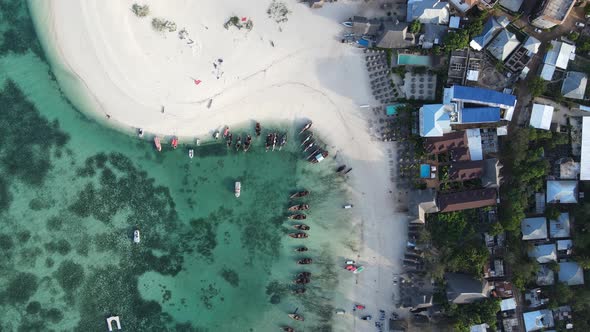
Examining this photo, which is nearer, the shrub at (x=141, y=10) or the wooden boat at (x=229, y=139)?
the shrub at (x=141, y=10)

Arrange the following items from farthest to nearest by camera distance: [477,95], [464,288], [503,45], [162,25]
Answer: [162,25], [503,45], [477,95], [464,288]

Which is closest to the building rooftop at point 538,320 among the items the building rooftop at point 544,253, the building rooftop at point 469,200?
the building rooftop at point 544,253

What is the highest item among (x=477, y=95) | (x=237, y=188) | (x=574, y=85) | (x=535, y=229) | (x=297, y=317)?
(x=574, y=85)

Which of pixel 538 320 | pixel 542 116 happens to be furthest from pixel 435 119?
pixel 538 320

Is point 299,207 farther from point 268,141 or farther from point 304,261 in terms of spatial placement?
point 268,141

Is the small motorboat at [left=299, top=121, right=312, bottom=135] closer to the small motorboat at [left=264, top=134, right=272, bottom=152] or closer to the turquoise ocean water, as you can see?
the turquoise ocean water

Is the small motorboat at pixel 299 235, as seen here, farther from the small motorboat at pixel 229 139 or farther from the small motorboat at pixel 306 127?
the small motorboat at pixel 229 139
